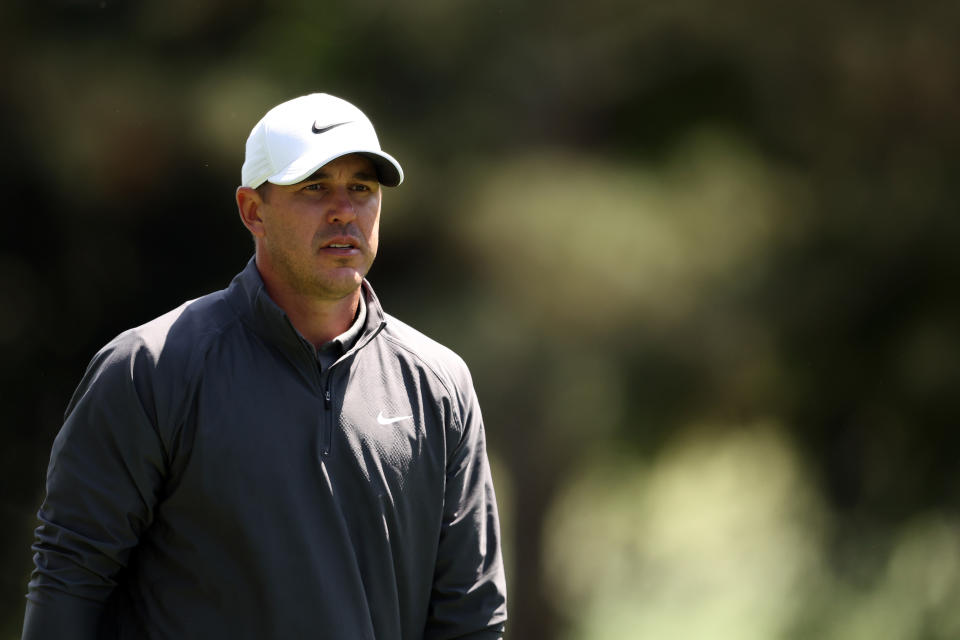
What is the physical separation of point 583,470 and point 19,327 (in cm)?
187

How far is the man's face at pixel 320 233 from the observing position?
1566 millimetres

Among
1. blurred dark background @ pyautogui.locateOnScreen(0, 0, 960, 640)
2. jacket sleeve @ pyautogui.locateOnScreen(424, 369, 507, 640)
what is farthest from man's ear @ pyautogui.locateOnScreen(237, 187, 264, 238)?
blurred dark background @ pyautogui.locateOnScreen(0, 0, 960, 640)

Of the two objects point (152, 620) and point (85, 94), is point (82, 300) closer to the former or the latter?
point (85, 94)

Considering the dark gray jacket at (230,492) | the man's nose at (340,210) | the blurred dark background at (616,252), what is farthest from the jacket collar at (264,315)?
the blurred dark background at (616,252)

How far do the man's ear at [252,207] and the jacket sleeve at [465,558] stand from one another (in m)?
0.37

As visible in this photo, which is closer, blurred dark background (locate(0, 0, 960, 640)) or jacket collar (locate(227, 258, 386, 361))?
jacket collar (locate(227, 258, 386, 361))

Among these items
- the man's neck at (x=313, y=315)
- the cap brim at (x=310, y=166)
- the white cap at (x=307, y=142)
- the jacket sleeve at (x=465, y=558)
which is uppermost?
the white cap at (x=307, y=142)

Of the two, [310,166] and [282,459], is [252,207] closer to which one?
[310,166]

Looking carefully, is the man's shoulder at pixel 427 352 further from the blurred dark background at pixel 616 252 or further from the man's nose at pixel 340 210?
the blurred dark background at pixel 616 252

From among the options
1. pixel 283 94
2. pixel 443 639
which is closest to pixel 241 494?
pixel 443 639

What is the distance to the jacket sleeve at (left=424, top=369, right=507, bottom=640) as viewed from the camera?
1649mm

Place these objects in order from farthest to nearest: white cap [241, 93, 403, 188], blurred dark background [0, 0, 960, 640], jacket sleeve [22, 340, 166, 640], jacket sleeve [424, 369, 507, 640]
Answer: blurred dark background [0, 0, 960, 640] < jacket sleeve [424, 369, 507, 640] < white cap [241, 93, 403, 188] < jacket sleeve [22, 340, 166, 640]

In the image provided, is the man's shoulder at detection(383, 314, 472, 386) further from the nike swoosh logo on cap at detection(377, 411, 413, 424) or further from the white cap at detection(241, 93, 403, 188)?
the white cap at detection(241, 93, 403, 188)

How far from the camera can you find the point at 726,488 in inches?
159
